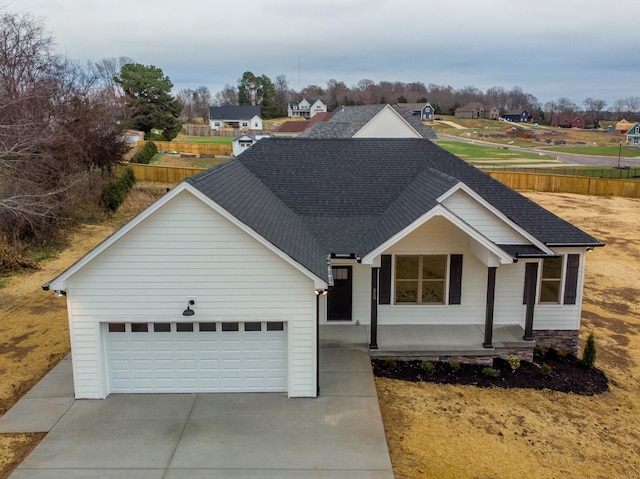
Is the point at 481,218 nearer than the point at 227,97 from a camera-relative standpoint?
Yes

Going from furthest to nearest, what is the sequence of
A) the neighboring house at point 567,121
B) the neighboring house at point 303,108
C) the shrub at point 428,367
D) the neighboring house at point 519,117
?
1. the neighboring house at point 519,117
2. the neighboring house at point 567,121
3. the neighboring house at point 303,108
4. the shrub at point 428,367

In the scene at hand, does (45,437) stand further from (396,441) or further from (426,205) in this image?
(426,205)

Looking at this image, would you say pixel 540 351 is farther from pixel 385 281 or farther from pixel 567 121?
pixel 567 121

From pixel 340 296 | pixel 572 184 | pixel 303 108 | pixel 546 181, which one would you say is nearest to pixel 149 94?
pixel 546 181

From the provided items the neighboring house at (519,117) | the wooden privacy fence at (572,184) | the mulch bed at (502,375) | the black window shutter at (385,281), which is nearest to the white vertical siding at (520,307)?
the mulch bed at (502,375)

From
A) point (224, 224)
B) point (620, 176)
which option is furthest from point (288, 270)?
point (620, 176)

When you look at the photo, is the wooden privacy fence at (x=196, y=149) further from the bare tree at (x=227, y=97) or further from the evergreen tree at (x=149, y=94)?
the bare tree at (x=227, y=97)
